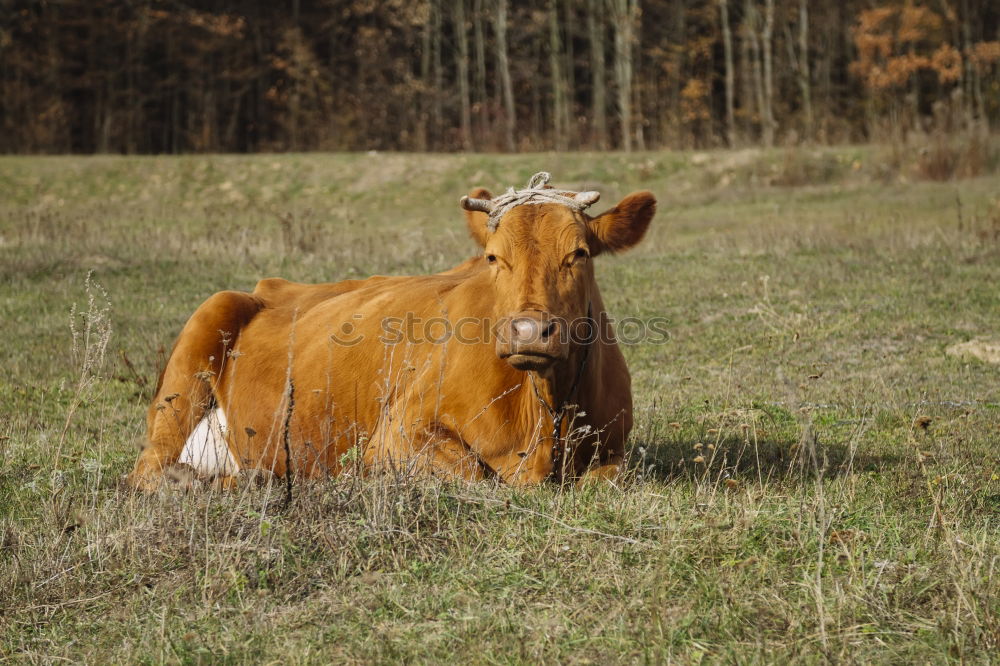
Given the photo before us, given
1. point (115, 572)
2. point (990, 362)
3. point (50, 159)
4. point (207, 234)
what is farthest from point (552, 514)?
point (50, 159)

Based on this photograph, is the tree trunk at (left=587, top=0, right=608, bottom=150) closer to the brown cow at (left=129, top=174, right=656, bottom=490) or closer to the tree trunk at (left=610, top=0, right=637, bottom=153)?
the tree trunk at (left=610, top=0, right=637, bottom=153)

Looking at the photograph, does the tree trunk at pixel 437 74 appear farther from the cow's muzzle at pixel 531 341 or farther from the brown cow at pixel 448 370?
the cow's muzzle at pixel 531 341

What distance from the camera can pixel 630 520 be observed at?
4199 mm

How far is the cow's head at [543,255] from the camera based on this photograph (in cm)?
441

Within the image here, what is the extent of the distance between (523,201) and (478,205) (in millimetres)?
246

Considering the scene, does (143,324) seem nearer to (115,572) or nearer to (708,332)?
(708,332)

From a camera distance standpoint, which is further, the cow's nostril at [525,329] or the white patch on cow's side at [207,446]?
the white patch on cow's side at [207,446]

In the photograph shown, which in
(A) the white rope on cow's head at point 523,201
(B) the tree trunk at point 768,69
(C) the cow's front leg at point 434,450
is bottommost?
(C) the cow's front leg at point 434,450

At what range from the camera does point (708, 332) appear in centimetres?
1032

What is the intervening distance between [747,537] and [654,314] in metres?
7.38

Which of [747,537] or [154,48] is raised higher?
[154,48]

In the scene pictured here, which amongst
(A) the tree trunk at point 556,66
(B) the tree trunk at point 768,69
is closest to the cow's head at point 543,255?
(B) the tree trunk at point 768,69

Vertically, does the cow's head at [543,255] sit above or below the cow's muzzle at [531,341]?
above

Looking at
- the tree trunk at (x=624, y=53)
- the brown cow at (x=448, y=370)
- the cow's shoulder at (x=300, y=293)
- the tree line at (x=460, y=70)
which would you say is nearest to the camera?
the brown cow at (x=448, y=370)
